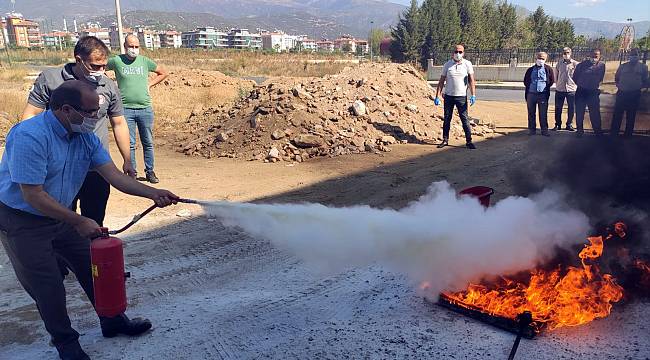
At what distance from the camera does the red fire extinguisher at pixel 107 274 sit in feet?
10.2

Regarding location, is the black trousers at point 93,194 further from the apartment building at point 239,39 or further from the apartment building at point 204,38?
the apartment building at point 239,39

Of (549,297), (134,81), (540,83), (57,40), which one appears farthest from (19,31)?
(549,297)

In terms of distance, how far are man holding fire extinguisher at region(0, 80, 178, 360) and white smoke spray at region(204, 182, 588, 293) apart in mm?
1024

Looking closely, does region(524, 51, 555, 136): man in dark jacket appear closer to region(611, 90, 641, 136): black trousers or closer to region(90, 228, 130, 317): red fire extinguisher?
Answer: region(611, 90, 641, 136): black trousers

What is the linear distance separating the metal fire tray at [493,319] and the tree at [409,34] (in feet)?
147

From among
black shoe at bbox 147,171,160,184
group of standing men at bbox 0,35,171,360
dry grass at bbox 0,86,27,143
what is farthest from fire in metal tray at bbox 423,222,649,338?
dry grass at bbox 0,86,27,143

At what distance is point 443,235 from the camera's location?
3.77m

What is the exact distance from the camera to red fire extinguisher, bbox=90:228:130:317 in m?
3.09

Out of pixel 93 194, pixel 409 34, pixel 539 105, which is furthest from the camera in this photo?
pixel 409 34

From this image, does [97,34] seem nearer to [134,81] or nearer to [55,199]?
[134,81]

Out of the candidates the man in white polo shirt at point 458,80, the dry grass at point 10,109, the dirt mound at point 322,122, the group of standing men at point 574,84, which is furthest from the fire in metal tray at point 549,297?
the dry grass at point 10,109

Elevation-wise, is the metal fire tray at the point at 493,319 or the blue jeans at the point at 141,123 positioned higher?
the blue jeans at the point at 141,123

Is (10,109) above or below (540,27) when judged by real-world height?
below

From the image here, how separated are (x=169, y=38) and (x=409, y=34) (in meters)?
118
